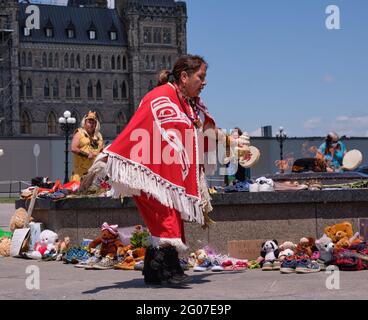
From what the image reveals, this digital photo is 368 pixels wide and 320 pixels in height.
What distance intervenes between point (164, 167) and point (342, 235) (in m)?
1.95

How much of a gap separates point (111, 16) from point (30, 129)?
16.7 m

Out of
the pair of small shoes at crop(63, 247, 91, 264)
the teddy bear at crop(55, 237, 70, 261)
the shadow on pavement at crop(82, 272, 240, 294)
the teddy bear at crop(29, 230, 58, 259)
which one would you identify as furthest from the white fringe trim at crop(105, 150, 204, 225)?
the teddy bear at crop(29, 230, 58, 259)

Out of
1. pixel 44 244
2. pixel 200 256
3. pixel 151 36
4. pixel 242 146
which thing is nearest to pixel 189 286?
pixel 200 256

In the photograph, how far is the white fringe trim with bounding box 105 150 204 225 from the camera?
6852 mm

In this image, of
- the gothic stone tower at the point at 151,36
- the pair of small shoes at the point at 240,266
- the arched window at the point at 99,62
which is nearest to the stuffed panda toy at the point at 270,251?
the pair of small shoes at the point at 240,266

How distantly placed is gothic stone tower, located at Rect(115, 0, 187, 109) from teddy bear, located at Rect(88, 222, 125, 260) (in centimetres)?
8303

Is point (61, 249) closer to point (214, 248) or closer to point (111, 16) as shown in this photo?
point (214, 248)

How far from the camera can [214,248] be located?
8805 millimetres

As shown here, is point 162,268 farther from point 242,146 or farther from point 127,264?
point 242,146

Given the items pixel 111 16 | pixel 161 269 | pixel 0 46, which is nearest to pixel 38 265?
pixel 161 269

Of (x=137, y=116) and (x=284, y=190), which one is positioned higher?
(x=137, y=116)

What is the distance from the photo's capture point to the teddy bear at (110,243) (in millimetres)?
8727
